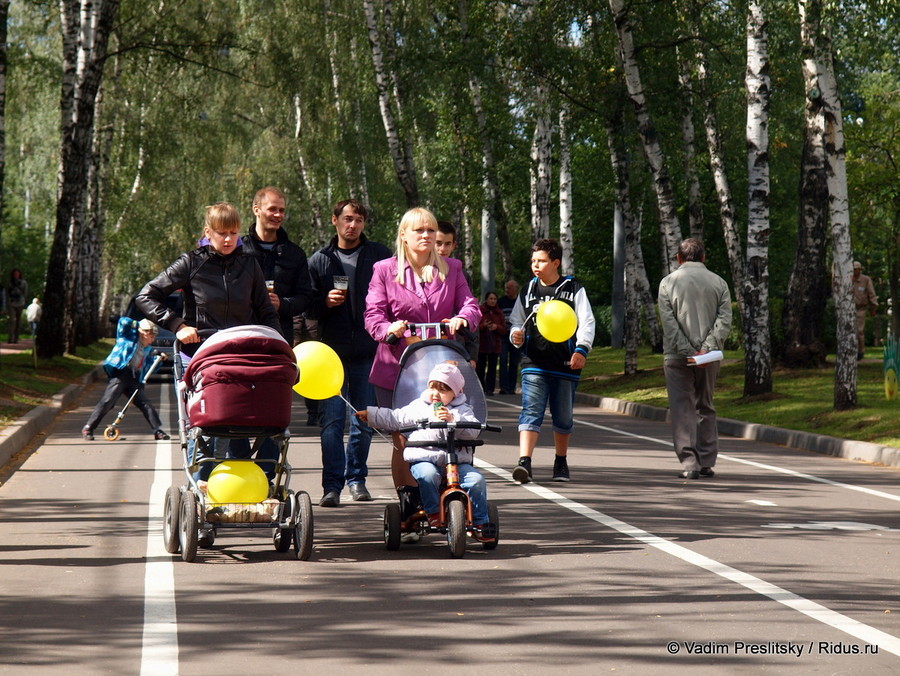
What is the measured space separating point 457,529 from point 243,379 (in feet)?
4.95

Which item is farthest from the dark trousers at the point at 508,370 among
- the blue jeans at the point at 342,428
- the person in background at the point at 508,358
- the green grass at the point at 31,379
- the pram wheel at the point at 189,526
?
the pram wheel at the point at 189,526

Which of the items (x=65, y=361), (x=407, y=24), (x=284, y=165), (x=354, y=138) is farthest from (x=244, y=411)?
(x=284, y=165)

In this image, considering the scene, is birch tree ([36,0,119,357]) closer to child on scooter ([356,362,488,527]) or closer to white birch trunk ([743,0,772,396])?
white birch trunk ([743,0,772,396])

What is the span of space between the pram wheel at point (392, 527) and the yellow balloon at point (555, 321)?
330cm

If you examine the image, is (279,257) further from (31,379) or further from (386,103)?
(386,103)

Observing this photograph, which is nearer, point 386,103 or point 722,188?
point 722,188

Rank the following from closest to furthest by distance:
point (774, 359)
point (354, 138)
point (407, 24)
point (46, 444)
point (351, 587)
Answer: point (351, 587), point (46, 444), point (774, 359), point (407, 24), point (354, 138)

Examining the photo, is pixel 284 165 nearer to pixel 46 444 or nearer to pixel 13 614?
pixel 46 444

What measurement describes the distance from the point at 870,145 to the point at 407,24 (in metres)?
15.1

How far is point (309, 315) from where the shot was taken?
404 inches

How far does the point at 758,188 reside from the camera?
67.4 feet

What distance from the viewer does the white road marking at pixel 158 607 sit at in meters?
5.55

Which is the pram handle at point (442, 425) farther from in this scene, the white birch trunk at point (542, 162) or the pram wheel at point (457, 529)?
the white birch trunk at point (542, 162)

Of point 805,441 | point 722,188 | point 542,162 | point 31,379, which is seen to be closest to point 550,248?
point 805,441
